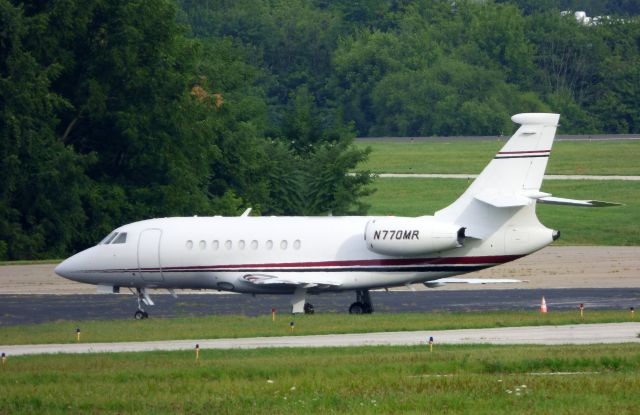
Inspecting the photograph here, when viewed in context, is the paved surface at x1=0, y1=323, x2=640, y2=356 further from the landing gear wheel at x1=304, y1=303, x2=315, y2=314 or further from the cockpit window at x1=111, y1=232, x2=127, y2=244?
the cockpit window at x1=111, y1=232, x2=127, y2=244

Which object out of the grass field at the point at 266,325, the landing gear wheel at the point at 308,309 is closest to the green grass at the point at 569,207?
the landing gear wheel at the point at 308,309

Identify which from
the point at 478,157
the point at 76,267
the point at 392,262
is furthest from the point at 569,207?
the point at 76,267

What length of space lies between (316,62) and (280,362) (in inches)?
4615

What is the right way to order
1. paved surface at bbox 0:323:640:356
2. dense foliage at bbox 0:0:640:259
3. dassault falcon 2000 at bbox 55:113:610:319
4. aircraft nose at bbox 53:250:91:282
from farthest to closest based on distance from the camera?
dense foliage at bbox 0:0:640:259 < aircraft nose at bbox 53:250:91:282 < dassault falcon 2000 at bbox 55:113:610:319 < paved surface at bbox 0:323:640:356

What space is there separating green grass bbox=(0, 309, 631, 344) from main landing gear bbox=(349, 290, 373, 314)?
1.26 meters

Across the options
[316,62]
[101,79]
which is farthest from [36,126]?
[316,62]

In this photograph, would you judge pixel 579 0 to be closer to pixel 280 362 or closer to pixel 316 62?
pixel 316 62

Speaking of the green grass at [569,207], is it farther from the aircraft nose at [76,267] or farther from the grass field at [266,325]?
the grass field at [266,325]

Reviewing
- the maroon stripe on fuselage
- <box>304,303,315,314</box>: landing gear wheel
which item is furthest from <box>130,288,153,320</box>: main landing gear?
<box>304,303,315,314</box>: landing gear wheel

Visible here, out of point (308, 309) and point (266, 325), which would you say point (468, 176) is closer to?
point (308, 309)

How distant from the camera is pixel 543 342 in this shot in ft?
89.4

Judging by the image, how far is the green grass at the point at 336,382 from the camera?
19163mm

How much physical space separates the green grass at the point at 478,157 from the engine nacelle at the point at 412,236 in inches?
2190

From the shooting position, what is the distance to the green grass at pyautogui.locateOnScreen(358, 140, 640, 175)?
9106 cm
